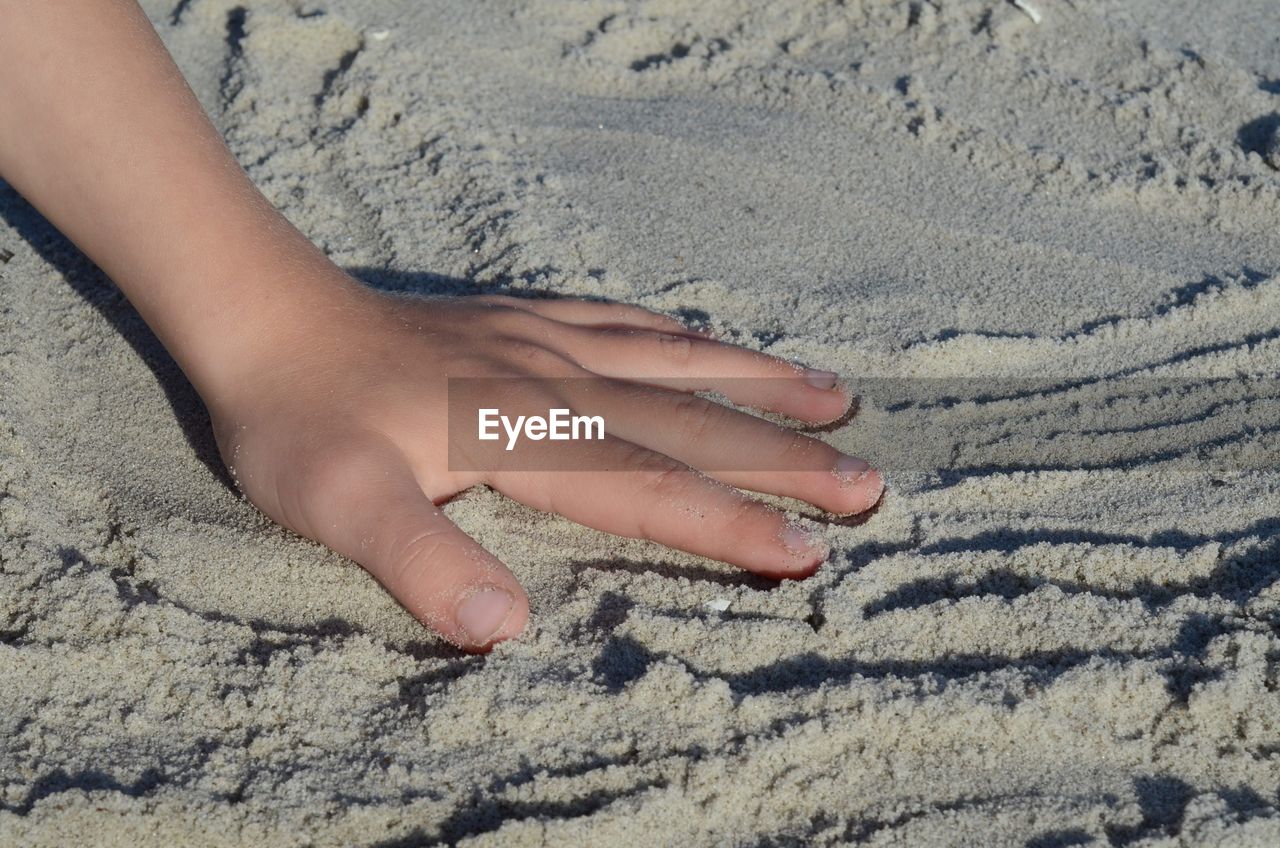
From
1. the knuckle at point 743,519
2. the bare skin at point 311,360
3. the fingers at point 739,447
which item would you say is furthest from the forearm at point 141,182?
the knuckle at point 743,519

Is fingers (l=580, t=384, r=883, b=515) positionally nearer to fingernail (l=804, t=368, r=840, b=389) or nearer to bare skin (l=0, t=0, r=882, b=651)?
bare skin (l=0, t=0, r=882, b=651)

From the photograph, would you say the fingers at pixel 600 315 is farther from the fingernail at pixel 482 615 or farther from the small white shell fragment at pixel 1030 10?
the small white shell fragment at pixel 1030 10

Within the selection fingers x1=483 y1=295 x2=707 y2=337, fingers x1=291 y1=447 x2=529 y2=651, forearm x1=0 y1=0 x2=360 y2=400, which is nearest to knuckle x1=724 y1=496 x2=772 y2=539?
fingers x1=291 y1=447 x2=529 y2=651

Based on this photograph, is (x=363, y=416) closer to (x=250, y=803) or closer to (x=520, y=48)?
(x=250, y=803)

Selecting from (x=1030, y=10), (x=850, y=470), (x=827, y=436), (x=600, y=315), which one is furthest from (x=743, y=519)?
(x=1030, y=10)

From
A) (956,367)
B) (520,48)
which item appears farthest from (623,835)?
(520,48)

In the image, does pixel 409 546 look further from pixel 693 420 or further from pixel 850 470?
pixel 850 470

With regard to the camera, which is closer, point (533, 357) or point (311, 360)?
point (311, 360)
